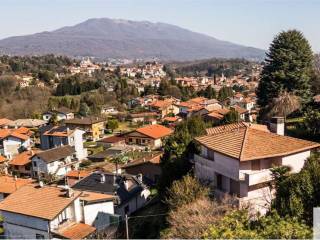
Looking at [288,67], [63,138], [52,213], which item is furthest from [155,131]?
[52,213]

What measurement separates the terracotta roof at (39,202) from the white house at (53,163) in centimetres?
1755

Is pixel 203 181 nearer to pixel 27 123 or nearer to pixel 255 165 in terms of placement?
pixel 255 165

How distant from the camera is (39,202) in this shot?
1986cm

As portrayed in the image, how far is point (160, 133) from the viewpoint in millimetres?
51719

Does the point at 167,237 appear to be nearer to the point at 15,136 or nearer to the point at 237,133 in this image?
the point at 237,133

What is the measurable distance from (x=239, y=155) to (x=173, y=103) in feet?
204

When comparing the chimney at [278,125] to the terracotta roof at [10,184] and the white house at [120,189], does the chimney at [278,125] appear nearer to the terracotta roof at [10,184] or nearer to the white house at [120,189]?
the white house at [120,189]

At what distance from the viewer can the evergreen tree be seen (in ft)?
106

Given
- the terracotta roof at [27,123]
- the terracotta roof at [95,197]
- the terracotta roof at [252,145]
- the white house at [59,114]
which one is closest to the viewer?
the terracotta roof at [252,145]

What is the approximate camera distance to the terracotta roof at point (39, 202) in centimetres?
1898

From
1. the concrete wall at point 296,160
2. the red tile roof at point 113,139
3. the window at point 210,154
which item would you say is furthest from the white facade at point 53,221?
the red tile roof at point 113,139

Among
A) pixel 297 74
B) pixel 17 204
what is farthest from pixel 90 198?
pixel 297 74

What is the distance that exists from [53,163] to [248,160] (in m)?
27.8

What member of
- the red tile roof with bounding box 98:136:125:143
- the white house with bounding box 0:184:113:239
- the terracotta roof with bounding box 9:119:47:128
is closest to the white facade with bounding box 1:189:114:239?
the white house with bounding box 0:184:113:239
